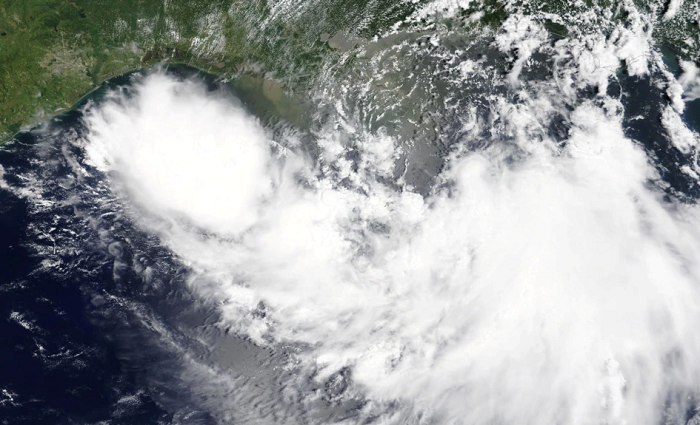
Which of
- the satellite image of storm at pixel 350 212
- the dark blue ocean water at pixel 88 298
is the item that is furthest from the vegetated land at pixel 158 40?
the dark blue ocean water at pixel 88 298

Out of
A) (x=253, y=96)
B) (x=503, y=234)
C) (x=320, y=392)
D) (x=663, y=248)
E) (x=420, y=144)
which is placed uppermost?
(x=253, y=96)

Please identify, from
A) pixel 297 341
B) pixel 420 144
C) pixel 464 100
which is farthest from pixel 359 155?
pixel 297 341

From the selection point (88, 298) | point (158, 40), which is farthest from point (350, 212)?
point (88, 298)

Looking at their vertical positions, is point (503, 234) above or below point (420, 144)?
below

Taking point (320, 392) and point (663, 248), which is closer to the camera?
point (663, 248)

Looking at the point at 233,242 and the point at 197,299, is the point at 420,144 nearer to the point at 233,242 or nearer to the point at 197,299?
the point at 233,242

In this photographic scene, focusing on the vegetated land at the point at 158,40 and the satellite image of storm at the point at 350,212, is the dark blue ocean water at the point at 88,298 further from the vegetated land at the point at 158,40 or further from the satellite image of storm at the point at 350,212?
the vegetated land at the point at 158,40

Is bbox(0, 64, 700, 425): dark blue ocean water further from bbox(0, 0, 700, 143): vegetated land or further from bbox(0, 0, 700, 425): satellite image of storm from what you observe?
bbox(0, 0, 700, 143): vegetated land

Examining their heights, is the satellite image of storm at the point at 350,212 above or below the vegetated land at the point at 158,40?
below
